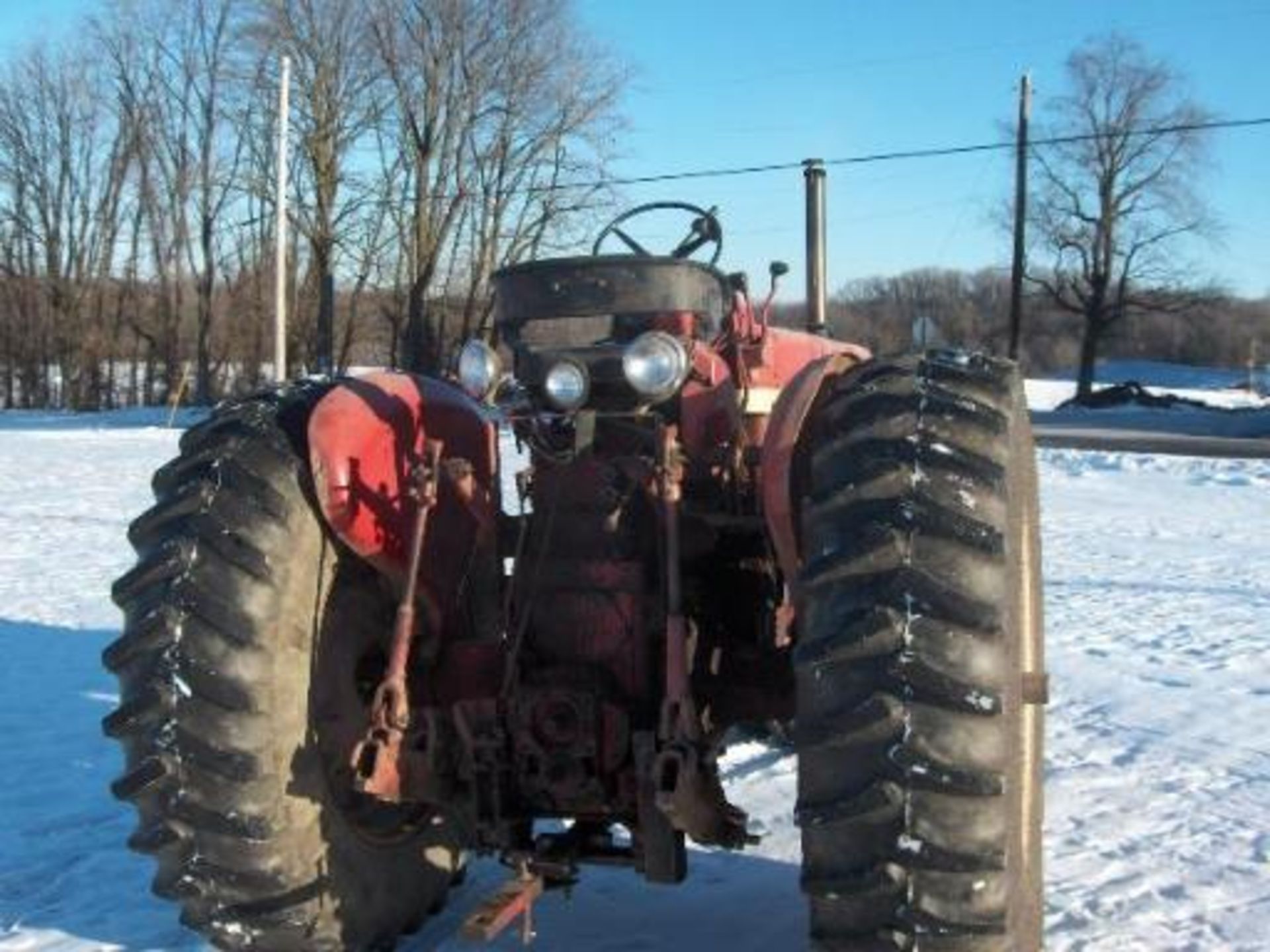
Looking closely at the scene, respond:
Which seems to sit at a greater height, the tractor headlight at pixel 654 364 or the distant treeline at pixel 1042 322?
the distant treeline at pixel 1042 322

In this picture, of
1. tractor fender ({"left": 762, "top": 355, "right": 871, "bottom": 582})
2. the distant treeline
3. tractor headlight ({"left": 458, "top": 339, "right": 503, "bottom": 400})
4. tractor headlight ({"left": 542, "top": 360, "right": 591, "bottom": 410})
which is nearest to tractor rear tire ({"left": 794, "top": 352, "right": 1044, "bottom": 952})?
tractor fender ({"left": 762, "top": 355, "right": 871, "bottom": 582})

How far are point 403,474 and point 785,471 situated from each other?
1.11 metres

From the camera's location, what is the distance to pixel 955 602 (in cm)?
273

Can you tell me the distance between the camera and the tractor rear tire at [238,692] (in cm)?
335

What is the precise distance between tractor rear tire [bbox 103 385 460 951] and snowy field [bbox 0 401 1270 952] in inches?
30.1

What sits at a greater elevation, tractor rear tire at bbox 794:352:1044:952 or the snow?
the snow

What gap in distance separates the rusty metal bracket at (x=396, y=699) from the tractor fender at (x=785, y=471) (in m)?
0.82

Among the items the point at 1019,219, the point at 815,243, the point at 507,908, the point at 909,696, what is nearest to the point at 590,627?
the point at 507,908

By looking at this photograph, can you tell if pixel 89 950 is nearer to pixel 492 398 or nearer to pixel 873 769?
pixel 492 398

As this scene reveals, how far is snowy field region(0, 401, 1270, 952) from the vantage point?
428cm

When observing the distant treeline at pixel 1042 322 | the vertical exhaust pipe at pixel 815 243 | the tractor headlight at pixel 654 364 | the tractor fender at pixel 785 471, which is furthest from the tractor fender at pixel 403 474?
the distant treeline at pixel 1042 322

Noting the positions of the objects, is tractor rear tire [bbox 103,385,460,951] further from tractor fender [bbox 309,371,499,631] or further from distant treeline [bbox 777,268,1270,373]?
distant treeline [bbox 777,268,1270,373]

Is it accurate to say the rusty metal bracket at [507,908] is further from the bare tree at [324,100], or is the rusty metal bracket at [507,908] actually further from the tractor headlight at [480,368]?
the bare tree at [324,100]

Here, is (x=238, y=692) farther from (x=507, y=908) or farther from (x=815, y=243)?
(x=815, y=243)
